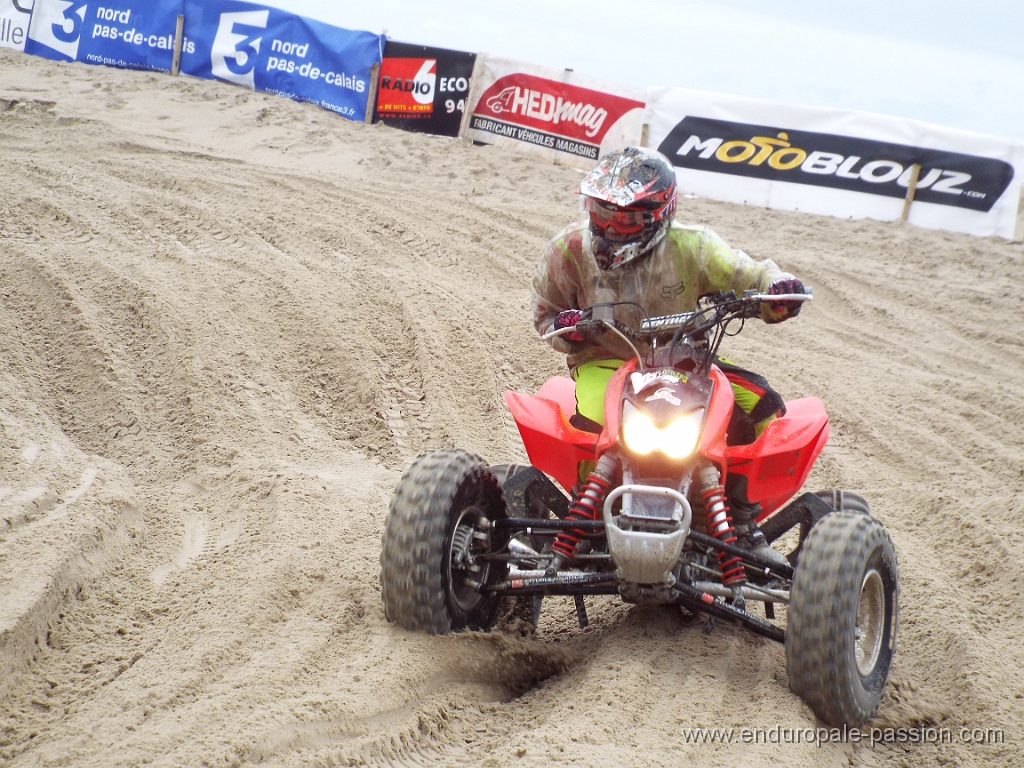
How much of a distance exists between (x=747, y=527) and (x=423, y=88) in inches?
420

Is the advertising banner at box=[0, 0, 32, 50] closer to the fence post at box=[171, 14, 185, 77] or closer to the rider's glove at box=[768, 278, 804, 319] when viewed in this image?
the fence post at box=[171, 14, 185, 77]

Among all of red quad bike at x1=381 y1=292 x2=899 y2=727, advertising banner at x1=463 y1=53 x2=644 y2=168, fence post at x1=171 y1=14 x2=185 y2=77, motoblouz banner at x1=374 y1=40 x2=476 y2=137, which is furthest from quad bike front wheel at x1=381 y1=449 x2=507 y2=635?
fence post at x1=171 y1=14 x2=185 y2=77

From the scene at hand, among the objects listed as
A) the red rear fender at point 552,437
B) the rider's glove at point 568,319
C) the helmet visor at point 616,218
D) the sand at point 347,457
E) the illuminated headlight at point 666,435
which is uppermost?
the helmet visor at point 616,218

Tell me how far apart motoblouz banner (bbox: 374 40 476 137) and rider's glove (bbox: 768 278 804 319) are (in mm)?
10120

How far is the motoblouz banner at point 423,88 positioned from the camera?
1321 cm

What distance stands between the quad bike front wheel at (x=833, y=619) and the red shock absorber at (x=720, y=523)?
319 millimetres

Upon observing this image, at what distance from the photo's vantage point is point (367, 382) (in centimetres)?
624

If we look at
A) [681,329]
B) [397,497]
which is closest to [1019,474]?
[681,329]

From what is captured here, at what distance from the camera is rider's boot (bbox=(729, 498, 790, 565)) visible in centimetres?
378

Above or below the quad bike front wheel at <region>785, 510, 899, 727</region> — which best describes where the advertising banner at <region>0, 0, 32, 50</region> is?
above

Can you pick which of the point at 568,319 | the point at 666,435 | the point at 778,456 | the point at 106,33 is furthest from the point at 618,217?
the point at 106,33

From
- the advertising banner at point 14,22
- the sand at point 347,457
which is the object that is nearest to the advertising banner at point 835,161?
the sand at point 347,457

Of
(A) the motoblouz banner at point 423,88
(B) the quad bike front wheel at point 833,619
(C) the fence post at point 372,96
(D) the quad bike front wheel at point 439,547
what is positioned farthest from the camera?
(C) the fence post at point 372,96

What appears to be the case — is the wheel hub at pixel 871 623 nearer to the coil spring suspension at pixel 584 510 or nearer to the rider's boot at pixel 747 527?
the rider's boot at pixel 747 527
